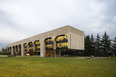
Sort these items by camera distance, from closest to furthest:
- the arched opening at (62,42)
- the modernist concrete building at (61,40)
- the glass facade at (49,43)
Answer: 1. the modernist concrete building at (61,40)
2. the arched opening at (62,42)
3. the glass facade at (49,43)

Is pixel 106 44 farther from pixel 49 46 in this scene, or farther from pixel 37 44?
pixel 37 44

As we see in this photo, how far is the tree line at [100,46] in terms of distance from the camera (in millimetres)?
58919

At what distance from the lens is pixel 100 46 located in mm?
63250

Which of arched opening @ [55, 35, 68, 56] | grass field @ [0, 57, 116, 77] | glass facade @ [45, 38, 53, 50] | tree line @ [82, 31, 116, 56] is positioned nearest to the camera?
grass field @ [0, 57, 116, 77]

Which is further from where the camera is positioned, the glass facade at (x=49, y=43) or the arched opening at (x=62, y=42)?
the glass facade at (x=49, y=43)

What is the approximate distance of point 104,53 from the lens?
5938 cm

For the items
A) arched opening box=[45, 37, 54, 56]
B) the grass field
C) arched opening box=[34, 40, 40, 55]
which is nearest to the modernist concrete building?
arched opening box=[45, 37, 54, 56]

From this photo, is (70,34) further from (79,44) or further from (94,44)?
(94,44)

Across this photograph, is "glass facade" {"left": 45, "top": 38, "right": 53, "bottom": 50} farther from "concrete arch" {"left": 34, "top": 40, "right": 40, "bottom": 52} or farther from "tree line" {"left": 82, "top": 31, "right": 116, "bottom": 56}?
"tree line" {"left": 82, "top": 31, "right": 116, "bottom": 56}

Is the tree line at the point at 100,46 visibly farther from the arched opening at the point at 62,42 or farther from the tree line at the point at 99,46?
the arched opening at the point at 62,42

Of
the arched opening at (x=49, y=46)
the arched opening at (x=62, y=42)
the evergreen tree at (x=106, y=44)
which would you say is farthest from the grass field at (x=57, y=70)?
the evergreen tree at (x=106, y=44)

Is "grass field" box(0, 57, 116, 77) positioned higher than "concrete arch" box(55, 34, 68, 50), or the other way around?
"concrete arch" box(55, 34, 68, 50)

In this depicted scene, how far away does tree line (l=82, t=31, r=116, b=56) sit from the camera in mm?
58919

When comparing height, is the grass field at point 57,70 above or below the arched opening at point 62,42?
below
